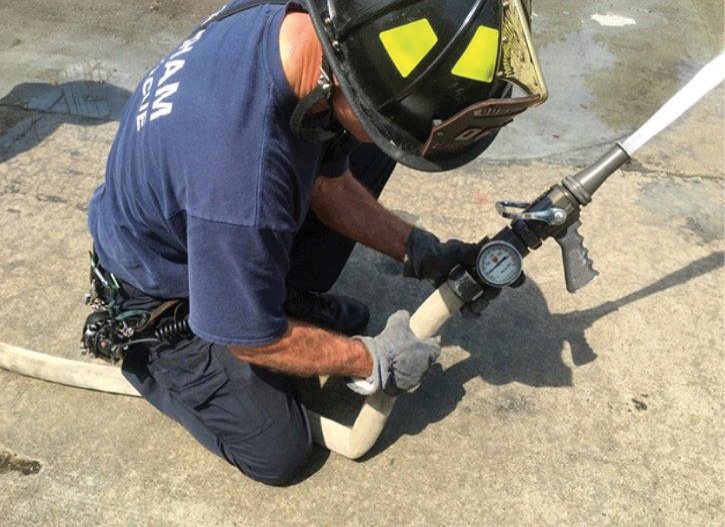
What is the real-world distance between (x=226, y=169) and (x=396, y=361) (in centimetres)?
85

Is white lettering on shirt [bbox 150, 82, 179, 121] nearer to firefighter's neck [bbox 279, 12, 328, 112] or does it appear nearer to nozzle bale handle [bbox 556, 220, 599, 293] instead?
firefighter's neck [bbox 279, 12, 328, 112]

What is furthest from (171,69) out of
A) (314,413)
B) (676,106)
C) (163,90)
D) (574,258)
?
(676,106)

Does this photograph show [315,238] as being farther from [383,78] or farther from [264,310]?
[383,78]

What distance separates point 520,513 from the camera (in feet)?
7.55

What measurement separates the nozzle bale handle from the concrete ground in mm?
604

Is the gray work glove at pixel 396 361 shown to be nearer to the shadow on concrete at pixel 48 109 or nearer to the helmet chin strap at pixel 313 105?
the helmet chin strap at pixel 313 105

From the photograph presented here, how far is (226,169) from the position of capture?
172 centimetres

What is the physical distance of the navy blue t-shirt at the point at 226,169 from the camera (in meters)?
1.73

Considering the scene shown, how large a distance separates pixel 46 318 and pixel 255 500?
1294 millimetres

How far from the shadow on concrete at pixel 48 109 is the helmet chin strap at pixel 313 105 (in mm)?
2670

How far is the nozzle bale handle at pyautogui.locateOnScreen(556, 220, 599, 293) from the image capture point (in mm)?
2199

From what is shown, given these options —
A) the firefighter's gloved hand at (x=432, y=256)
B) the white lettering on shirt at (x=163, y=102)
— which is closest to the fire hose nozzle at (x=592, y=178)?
the firefighter's gloved hand at (x=432, y=256)

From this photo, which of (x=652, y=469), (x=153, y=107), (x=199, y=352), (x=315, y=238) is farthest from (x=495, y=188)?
(x=153, y=107)

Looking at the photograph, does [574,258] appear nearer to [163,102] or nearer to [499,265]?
[499,265]
